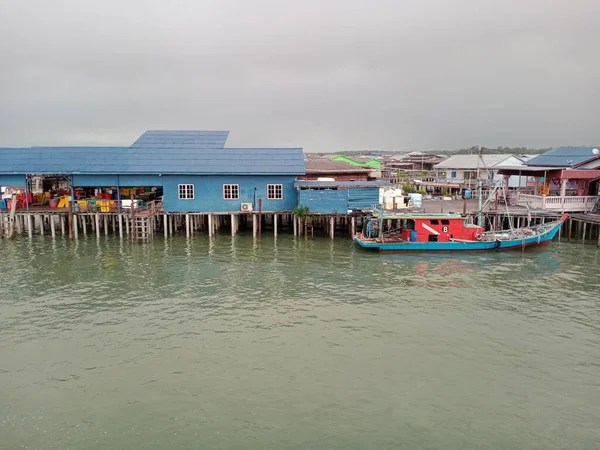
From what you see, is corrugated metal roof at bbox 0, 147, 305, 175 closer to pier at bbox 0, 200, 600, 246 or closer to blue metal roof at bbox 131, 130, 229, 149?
blue metal roof at bbox 131, 130, 229, 149

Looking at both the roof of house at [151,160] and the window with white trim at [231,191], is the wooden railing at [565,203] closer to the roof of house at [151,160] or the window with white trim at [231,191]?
the roof of house at [151,160]

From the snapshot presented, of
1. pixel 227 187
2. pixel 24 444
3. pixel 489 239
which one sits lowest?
pixel 24 444

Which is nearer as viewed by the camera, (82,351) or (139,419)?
(139,419)

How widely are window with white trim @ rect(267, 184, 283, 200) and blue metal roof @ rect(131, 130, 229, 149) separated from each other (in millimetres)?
5633

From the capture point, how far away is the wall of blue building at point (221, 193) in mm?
31484

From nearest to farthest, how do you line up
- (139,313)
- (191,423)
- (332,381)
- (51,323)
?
(191,423), (332,381), (51,323), (139,313)

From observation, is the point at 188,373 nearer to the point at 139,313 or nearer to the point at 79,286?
the point at 139,313

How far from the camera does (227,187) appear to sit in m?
31.7

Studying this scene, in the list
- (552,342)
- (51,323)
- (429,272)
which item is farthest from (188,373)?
(429,272)

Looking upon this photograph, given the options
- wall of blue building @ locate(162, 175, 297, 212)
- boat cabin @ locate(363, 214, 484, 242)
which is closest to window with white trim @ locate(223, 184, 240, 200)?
wall of blue building @ locate(162, 175, 297, 212)

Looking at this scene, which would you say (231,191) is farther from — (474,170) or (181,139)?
(474,170)

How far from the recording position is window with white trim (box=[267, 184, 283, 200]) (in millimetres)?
31750

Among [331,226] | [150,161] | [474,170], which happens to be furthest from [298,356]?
[474,170]

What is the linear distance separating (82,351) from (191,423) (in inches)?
216
